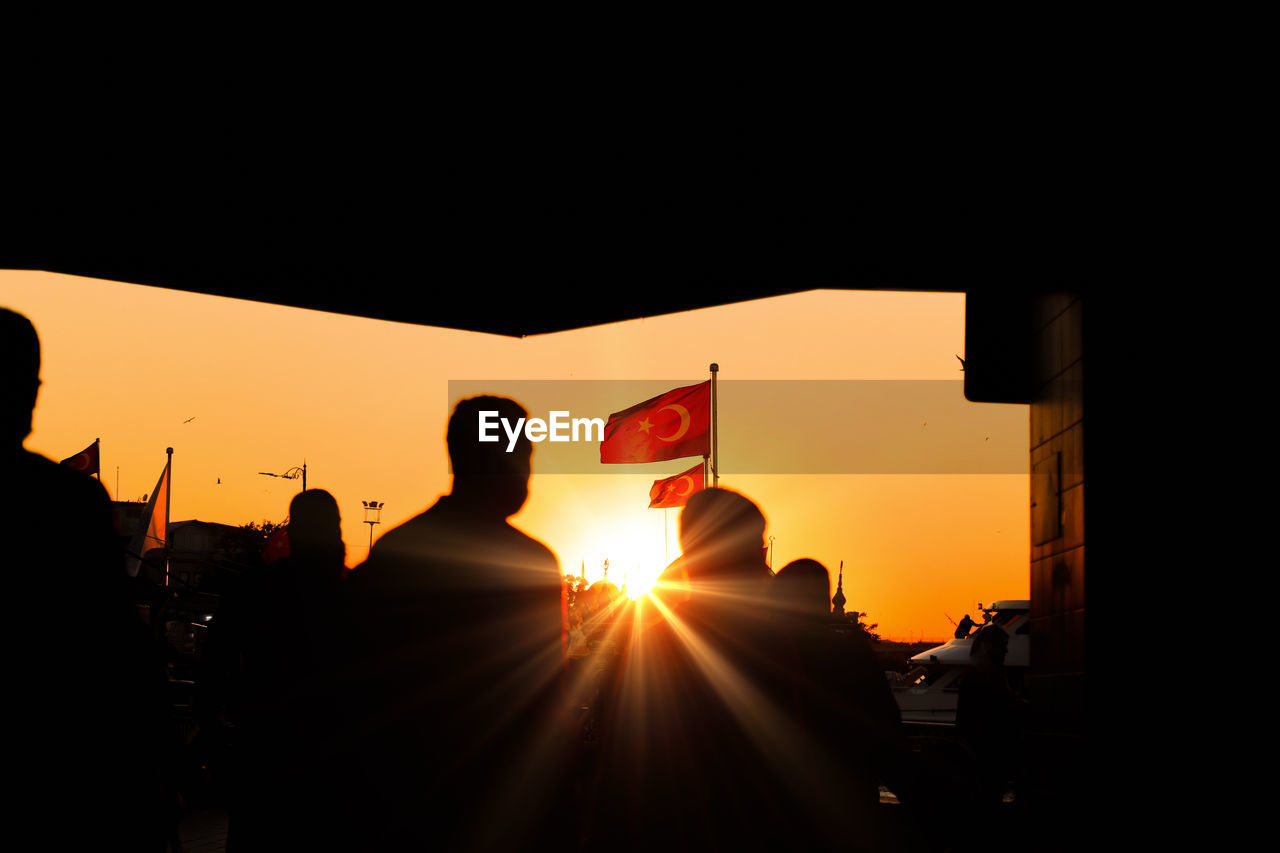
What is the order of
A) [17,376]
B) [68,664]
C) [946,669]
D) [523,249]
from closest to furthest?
[68,664], [17,376], [523,249], [946,669]

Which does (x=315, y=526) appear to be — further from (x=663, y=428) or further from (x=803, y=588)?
(x=663, y=428)

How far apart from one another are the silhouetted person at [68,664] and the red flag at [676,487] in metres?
21.6

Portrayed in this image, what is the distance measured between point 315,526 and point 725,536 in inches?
78.2

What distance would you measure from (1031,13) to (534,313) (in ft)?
15.5

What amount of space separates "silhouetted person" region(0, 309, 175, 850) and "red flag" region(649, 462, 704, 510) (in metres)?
21.6

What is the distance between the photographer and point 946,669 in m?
22.9

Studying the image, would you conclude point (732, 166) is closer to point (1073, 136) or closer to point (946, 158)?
point (946, 158)

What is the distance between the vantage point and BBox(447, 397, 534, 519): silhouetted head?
356 centimetres

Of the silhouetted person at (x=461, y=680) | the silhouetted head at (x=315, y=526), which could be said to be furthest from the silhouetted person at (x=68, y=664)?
the silhouetted head at (x=315, y=526)

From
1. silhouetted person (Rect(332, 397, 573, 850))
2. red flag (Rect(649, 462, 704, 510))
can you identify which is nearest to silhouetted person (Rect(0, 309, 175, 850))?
silhouetted person (Rect(332, 397, 573, 850))

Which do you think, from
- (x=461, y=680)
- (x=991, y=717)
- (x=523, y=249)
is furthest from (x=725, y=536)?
(x=991, y=717)

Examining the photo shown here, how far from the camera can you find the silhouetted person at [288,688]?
137 inches

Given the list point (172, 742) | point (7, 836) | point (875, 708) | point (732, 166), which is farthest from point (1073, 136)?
point (7, 836)

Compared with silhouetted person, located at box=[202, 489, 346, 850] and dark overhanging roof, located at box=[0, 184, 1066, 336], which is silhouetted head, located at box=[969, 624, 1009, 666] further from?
silhouetted person, located at box=[202, 489, 346, 850]
